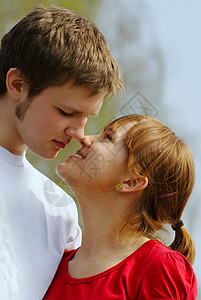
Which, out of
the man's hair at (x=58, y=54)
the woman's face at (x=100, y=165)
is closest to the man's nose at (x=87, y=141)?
the woman's face at (x=100, y=165)

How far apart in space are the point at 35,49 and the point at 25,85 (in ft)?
0.54

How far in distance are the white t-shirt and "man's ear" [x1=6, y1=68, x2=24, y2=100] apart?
0.26m

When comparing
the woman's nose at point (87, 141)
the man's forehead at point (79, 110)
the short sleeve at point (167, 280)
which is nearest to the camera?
the short sleeve at point (167, 280)

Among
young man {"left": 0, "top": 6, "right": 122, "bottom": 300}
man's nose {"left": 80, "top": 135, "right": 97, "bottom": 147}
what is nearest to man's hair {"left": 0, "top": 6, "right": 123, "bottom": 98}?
young man {"left": 0, "top": 6, "right": 122, "bottom": 300}

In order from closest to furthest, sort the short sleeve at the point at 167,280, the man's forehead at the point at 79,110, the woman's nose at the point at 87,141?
the short sleeve at the point at 167,280 → the man's forehead at the point at 79,110 → the woman's nose at the point at 87,141

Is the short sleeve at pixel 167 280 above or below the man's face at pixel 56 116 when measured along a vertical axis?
below

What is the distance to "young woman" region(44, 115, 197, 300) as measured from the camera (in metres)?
2.11

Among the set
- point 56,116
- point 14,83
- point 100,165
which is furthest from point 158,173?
point 14,83

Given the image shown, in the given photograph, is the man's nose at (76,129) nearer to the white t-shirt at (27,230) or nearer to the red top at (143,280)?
the white t-shirt at (27,230)

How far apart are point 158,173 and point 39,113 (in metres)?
0.58

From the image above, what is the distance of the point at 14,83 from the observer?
2230mm

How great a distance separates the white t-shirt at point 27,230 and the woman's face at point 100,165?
202 millimetres

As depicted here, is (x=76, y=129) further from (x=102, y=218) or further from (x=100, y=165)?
(x=102, y=218)

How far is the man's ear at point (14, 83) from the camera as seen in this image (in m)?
2.22
